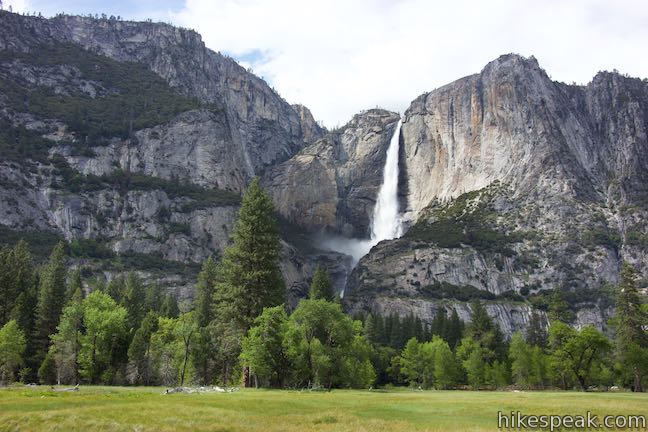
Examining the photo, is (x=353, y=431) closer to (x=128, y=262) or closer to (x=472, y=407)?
(x=472, y=407)

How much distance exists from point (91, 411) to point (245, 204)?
31.6m

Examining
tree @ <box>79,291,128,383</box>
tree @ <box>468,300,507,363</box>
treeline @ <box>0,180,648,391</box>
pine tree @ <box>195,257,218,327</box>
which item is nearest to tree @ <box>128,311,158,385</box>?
treeline @ <box>0,180,648,391</box>

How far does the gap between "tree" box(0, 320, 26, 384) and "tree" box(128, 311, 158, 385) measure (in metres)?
12.3

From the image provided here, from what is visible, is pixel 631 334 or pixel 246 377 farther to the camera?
pixel 631 334

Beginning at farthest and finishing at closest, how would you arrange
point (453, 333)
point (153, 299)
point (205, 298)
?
point (453, 333), point (153, 299), point (205, 298)

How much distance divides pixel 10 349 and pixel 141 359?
1414 cm

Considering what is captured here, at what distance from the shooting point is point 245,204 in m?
53.6

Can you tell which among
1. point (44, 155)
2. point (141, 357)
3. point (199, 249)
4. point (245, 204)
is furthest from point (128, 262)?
point (245, 204)

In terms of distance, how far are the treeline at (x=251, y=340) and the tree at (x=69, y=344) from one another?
0.43ft

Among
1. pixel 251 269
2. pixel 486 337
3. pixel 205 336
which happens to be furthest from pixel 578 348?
pixel 205 336

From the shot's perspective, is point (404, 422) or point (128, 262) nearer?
point (404, 422)

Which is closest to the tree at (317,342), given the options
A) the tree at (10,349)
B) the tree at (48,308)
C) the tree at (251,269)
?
the tree at (251,269)

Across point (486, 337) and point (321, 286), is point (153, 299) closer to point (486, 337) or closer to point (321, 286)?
point (321, 286)

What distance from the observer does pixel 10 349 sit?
61781mm
